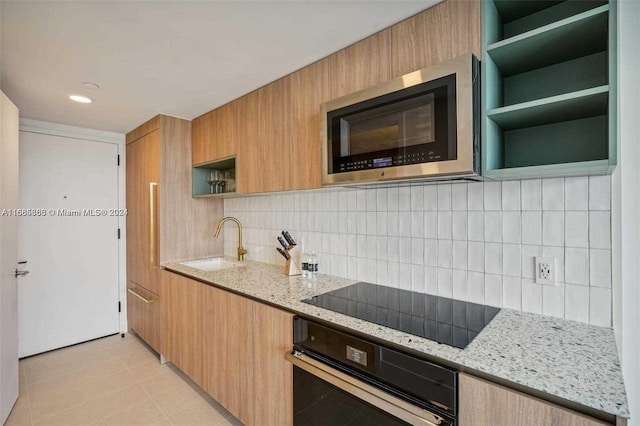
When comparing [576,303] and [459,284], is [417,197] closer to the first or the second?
[459,284]

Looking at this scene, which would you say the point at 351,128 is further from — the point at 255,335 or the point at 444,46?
the point at 255,335

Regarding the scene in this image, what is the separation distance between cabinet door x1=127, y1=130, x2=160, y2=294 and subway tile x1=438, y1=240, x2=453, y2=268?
225 cm

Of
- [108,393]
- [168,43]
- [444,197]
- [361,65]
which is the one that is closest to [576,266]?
[444,197]

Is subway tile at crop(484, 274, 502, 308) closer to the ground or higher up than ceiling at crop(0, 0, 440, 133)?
closer to the ground

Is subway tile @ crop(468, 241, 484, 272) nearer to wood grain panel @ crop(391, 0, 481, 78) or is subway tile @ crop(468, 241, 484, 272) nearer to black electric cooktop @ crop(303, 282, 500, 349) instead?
black electric cooktop @ crop(303, 282, 500, 349)

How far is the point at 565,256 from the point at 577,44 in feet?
2.52

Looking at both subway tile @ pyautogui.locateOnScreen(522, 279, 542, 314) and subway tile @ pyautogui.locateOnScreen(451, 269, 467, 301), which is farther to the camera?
subway tile @ pyautogui.locateOnScreen(451, 269, 467, 301)

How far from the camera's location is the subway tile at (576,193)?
117 cm

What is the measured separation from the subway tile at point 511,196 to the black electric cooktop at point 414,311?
1.45 feet

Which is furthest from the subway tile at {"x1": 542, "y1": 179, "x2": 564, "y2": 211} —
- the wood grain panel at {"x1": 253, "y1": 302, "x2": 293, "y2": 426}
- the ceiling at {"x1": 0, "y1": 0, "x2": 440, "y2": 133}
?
the wood grain panel at {"x1": 253, "y1": 302, "x2": 293, "y2": 426}

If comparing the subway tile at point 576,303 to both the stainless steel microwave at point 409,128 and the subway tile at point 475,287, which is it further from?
the stainless steel microwave at point 409,128

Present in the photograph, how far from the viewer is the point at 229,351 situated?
72.6 inches

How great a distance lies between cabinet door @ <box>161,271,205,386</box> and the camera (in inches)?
84.2

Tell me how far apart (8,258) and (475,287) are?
2705mm
